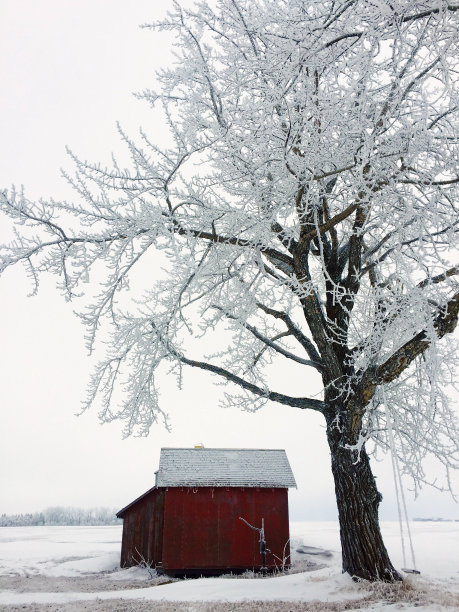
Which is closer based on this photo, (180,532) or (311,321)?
(311,321)

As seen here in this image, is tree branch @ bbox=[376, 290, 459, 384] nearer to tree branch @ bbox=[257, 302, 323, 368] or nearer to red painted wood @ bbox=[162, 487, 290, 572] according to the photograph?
tree branch @ bbox=[257, 302, 323, 368]

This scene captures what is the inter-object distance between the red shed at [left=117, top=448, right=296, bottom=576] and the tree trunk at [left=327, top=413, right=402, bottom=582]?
31.0 ft

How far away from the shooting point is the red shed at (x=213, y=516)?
627 inches

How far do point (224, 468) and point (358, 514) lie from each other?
11534 millimetres

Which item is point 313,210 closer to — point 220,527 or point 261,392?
point 261,392

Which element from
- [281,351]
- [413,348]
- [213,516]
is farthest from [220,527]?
[413,348]

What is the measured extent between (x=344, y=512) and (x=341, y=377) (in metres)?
2.08

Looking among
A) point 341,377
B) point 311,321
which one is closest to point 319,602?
point 341,377

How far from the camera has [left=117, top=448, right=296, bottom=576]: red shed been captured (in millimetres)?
15922

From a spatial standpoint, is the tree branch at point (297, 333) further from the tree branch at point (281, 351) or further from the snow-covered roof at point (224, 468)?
the snow-covered roof at point (224, 468)

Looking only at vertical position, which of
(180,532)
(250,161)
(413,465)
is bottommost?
(180,532)

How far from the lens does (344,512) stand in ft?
23.4

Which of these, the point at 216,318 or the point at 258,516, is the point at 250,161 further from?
the point at 258,516

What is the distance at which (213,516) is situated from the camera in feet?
54.3
